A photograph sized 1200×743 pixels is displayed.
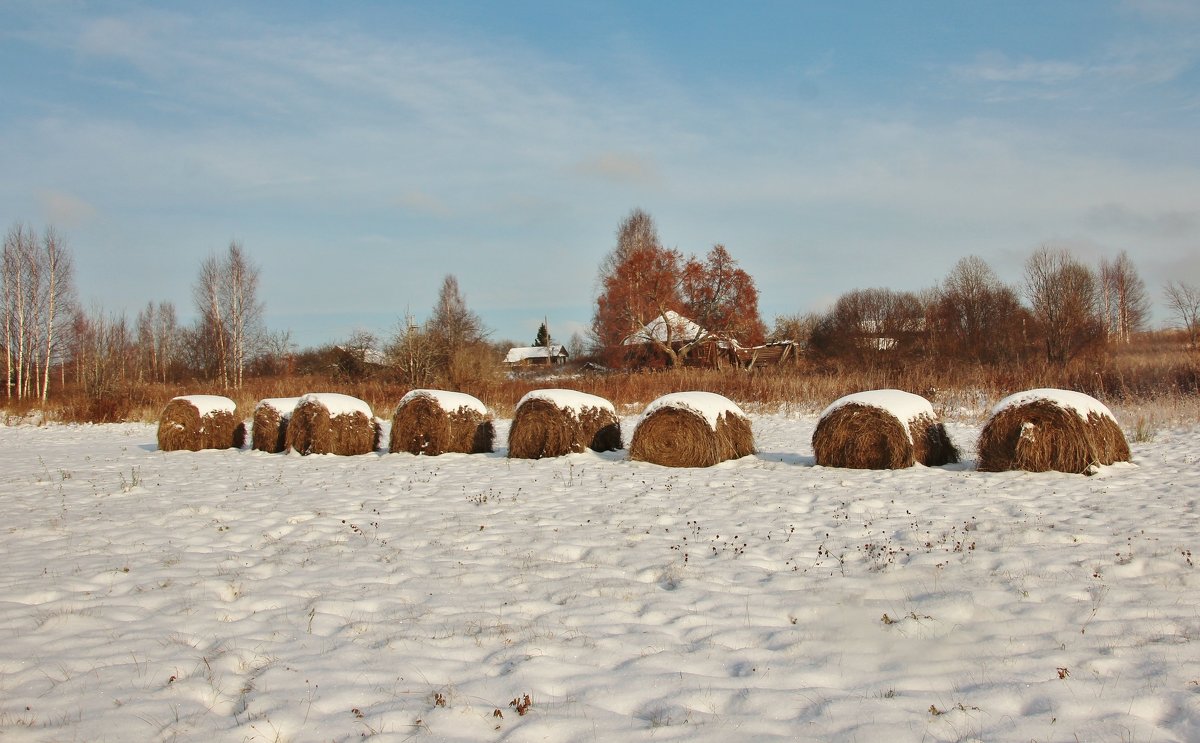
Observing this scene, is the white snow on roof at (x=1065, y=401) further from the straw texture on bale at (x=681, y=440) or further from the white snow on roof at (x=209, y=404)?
the white snow on roof at (x=209, y=404)

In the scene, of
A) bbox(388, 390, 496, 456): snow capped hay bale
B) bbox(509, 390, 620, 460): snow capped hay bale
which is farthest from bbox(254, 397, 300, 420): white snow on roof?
bbox(509, 390, 620, 460): snow capped hay bale

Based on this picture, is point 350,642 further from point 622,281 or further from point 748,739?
point 622,281

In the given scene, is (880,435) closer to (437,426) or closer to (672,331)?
(437,426)

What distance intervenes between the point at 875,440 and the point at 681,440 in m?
2.89

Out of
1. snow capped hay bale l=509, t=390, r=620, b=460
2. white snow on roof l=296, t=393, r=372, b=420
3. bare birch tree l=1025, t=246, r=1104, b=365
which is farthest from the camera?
bare birch tree l=1025, t=246, r=1104, b=365

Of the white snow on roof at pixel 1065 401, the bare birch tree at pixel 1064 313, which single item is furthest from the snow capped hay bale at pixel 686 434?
the bare birch tree at pixel 1064 313

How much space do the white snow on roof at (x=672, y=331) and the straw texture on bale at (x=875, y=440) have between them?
34288 mm

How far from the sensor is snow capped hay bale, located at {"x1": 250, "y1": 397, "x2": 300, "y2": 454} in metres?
15.0

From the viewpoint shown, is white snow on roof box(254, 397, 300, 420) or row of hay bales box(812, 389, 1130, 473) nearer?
row of hay bales box(812, 389, 1130, 473)

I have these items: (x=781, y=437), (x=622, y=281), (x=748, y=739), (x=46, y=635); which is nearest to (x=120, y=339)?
(x=622, y=281)

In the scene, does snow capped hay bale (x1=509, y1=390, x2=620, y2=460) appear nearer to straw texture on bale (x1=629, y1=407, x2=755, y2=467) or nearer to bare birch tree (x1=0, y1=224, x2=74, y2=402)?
straw texture on bale (x1=629, y1=407, x2=755, y2=467)

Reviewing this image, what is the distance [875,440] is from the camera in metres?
11.2

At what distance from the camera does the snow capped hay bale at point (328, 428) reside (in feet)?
46.5

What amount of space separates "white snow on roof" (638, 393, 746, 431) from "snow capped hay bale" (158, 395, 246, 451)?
9.60 metres
